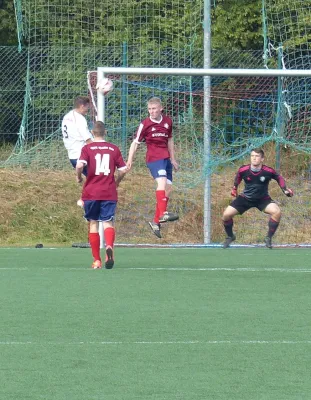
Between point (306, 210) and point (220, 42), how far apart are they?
9.90 metres

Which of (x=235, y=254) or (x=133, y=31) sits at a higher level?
(x=133, y=31)

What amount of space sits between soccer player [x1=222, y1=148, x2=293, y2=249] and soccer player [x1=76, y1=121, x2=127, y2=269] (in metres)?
3.42

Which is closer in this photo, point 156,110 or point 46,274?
point 46,274

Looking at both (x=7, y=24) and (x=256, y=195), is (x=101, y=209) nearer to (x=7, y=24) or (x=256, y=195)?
(x=256, y=195)

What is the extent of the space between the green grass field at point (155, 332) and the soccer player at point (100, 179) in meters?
0.49

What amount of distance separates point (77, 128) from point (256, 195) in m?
Answer: 2.54

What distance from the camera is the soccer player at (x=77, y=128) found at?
548 inches

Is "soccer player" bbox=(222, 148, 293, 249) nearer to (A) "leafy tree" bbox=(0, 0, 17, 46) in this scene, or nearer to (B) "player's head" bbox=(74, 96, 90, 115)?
(B) "player's head" bbox=(74, 96, 90, 115)

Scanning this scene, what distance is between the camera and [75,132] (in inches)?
556

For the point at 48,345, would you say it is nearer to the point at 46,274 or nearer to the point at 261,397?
the point at 261,397

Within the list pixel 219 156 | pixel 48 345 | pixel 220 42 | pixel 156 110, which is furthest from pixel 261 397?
pixel 220 42

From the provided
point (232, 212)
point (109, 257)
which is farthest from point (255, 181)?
point (109, 257)

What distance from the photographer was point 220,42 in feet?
84.6

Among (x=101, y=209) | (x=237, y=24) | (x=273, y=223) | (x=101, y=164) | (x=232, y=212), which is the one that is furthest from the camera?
(x=237, y=24)
